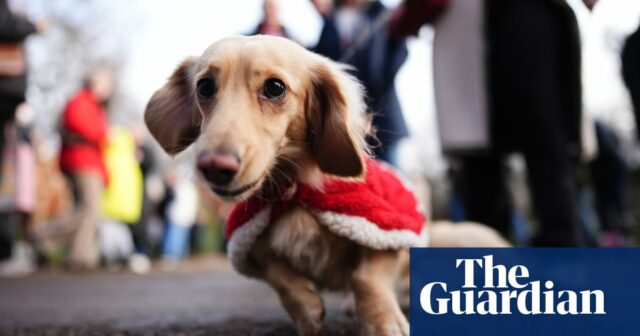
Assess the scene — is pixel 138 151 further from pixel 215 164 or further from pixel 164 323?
pixel 215 164

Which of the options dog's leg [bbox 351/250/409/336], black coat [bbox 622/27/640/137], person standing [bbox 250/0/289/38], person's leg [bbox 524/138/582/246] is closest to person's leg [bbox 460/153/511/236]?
person's leg [bbox 524/138/582/246]

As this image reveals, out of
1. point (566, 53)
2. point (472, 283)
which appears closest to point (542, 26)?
point (566, 53)

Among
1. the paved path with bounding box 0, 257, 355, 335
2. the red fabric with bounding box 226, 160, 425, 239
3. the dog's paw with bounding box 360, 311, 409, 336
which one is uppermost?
the red fabric with bounding box 226, 160, 425, 239

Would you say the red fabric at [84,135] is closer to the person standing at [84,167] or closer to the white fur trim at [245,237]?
the person standing at [84,167]

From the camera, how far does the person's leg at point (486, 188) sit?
367 centimetres

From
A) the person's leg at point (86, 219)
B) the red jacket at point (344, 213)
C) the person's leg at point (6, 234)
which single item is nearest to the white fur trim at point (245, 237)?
the red jacket at point (344, 213)

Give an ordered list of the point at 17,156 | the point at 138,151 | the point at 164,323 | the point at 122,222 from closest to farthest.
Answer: the point at 164,323 → the point at 17,156 → the point at 122,222 → the point at 138,151

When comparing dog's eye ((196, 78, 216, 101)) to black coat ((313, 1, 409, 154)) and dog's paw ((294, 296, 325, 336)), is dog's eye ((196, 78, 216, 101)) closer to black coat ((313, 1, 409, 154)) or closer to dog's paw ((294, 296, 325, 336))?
dog's paw ((294, 296, 325, 336))

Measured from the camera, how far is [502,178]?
371 centimetres

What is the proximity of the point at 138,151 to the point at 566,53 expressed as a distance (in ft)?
26.6

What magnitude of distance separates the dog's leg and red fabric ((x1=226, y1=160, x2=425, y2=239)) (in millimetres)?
118

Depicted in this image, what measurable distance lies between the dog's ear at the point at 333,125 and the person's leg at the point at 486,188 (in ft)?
5.72

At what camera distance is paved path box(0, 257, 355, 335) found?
2.60m

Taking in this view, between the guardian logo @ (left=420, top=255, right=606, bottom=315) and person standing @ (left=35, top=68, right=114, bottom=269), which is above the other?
person standing @ (left=35, top=68, right=114, bottom=269)
